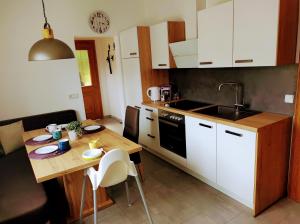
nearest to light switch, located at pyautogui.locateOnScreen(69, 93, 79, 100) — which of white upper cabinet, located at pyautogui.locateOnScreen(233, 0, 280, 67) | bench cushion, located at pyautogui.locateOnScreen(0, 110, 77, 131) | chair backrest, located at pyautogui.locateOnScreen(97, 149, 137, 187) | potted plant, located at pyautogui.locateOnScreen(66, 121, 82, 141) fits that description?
bench cushion, located at pyautogui.locateOnScreen(0, 110, 77, 131)

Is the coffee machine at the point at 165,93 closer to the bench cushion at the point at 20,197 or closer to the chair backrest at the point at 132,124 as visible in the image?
the chair backrest at the point at 132,124

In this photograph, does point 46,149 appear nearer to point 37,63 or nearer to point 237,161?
point 37,63

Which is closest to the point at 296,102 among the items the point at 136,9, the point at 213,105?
the point at 213,105

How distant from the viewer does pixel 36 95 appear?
10.6 ft

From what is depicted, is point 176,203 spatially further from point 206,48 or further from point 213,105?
point 206,48

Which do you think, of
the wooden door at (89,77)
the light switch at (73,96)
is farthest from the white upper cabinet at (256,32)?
the wooden door at (89,77)

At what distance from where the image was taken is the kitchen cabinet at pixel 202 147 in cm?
234

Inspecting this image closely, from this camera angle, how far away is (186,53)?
9.11 ft

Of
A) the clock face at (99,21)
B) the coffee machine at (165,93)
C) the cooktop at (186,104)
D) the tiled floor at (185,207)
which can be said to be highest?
the clock face at (99,21)

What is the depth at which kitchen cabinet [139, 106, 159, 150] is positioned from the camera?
3254 millimetres

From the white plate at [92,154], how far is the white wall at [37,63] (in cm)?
181

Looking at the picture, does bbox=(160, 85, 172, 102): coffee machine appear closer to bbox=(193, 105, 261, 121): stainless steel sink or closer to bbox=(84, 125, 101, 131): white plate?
bbox=(193, 105, 261, 121): stainless steel sink

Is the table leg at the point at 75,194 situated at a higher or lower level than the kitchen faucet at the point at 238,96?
lower

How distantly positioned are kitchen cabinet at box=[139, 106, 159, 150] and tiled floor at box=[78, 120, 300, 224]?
0.71 m
